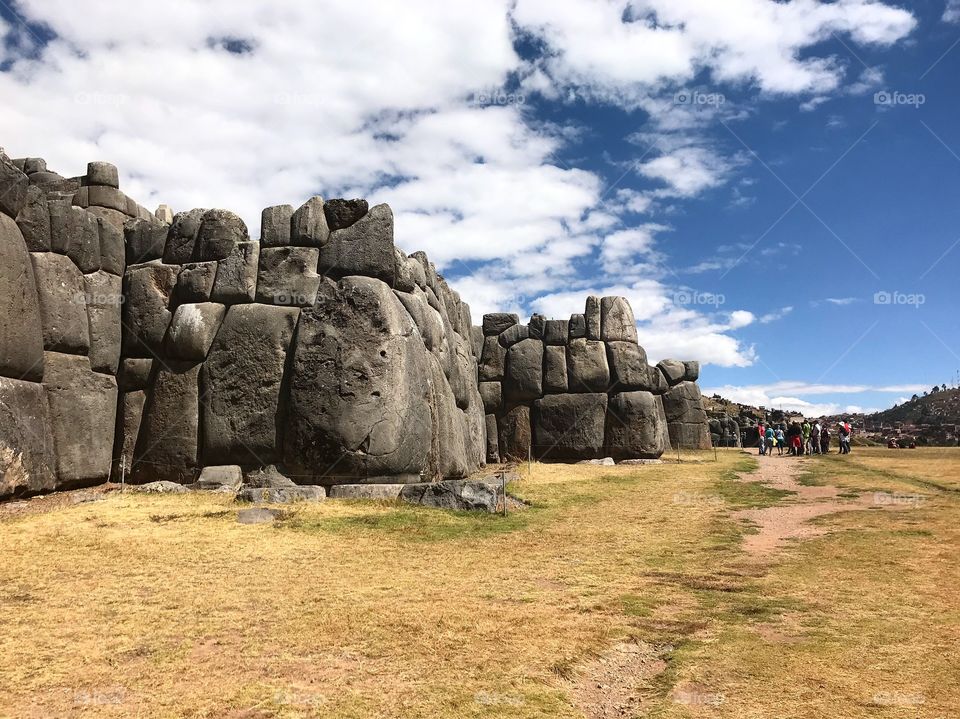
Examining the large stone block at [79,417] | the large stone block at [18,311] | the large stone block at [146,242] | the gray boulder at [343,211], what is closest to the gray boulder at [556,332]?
the gray boulder at [343,211]

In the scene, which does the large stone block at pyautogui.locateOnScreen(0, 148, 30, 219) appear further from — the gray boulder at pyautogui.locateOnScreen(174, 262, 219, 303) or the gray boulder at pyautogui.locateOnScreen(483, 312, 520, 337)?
the gray boulder at pyautogui.locateOnScreen(483, 312, 520, 337)

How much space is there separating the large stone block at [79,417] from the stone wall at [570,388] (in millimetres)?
13667

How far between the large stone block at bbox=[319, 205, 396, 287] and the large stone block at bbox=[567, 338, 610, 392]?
36.5ft

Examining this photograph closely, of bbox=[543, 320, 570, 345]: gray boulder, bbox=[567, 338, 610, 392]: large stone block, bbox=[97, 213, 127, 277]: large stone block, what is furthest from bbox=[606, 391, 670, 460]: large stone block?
bbox=[97, 213, 127, 277]: large stone block

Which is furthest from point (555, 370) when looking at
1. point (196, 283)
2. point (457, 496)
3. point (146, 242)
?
point (146, 242)

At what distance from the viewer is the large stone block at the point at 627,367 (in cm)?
2361

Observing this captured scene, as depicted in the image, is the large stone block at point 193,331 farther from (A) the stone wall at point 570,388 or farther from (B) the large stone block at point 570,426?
(B) the large stone block at point 570,426

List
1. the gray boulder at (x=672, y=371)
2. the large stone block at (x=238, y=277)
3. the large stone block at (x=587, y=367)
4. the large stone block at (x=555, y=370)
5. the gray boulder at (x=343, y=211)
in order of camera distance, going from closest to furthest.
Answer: the large stone block at (x=238, y=277), the gray boulder at (x=343, y=211), the large stone block at (x=587, y=367), the large stone block at (x=555, y=370), the gray boulder at (x=672, y=371)

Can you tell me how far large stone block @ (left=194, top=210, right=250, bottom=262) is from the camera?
48.9ft

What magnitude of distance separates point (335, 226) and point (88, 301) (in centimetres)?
550

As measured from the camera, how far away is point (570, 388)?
2405 cm

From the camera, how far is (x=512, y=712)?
3.95 meters

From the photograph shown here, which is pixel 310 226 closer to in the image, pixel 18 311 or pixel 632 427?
pixel 18 311

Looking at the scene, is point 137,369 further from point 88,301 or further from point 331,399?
point 331,399
